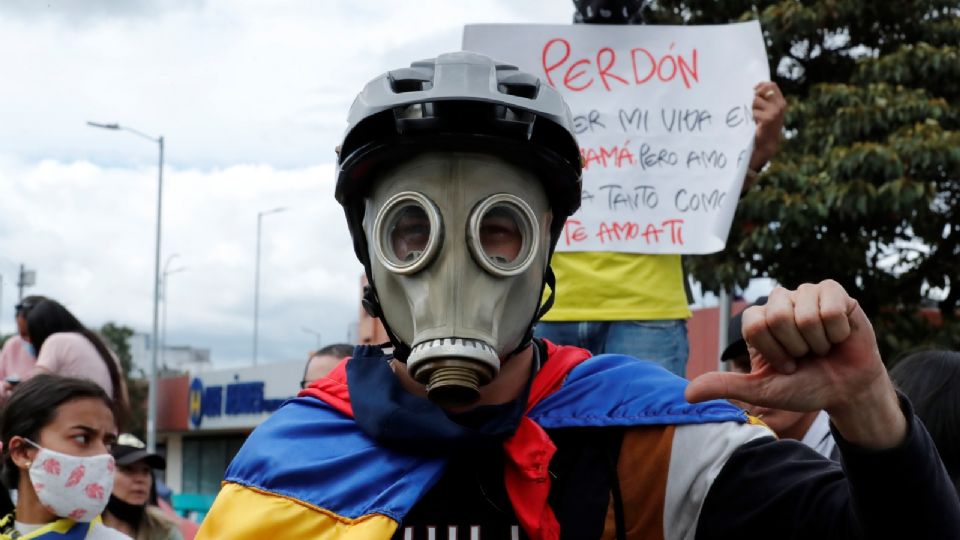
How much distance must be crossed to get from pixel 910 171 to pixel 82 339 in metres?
5.52

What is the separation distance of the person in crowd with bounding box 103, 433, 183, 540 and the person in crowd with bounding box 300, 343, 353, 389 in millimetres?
1158

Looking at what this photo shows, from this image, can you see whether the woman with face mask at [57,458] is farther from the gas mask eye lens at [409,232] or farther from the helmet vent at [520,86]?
the helmet vent at [520,86]

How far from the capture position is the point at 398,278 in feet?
7.57

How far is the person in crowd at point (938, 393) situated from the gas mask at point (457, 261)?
50.3 inches

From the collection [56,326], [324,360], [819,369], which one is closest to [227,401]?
[56,326]

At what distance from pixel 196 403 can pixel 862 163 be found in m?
31.8

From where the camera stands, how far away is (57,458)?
460cm

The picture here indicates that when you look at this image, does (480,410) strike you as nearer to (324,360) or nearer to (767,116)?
(767,116)

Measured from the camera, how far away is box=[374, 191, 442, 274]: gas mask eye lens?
2299 millimetres

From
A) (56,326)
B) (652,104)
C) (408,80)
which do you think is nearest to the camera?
(408,80)

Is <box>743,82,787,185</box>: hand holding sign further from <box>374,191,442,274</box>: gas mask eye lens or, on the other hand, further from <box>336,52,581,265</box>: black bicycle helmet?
<box>374,191,442,274</box>: gas mask eye lens

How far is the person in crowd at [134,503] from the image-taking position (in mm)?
6480

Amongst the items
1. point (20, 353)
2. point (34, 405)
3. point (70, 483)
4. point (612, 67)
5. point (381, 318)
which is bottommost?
point (20, 353)

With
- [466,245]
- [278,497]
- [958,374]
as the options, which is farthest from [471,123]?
[958,374]
